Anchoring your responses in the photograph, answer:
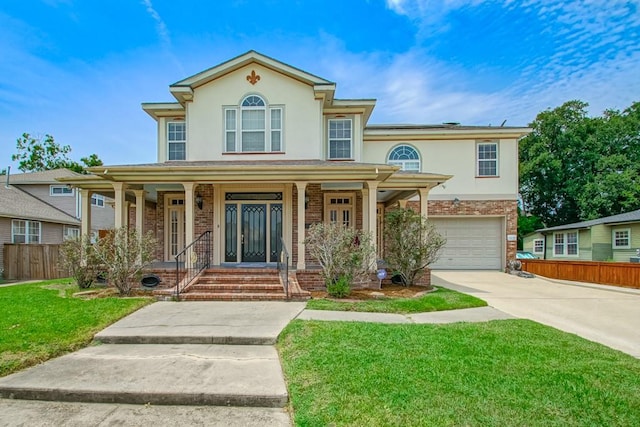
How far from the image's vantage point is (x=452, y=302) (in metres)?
8.62

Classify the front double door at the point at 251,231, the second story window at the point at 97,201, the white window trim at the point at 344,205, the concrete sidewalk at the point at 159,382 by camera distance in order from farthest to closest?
the second story window at the point at 97,201 → the white window trim at the point at 344,205 → the front double door at the point at 251,231 → the concrete sidewalk at the point at 159,382

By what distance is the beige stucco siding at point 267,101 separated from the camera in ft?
41.0

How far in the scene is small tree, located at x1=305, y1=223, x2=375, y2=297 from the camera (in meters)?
9.04

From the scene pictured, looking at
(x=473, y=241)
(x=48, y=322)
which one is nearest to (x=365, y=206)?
(x=473, y=241)

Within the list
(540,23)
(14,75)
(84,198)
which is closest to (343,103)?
(540,23)

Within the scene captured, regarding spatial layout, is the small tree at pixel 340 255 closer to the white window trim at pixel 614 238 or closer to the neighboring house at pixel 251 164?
the neighboring house at pixel 251 164

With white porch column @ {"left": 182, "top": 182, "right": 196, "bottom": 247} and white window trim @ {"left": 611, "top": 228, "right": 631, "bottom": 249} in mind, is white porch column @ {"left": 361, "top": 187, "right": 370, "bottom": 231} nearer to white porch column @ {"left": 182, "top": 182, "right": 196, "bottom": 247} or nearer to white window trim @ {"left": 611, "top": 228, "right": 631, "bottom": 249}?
white porch column @ {"left": 182, "top": 182, "right": 196, "bottom": 247}

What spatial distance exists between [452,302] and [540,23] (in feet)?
33.5

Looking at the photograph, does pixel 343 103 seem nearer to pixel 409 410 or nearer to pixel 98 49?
pixel 98 49

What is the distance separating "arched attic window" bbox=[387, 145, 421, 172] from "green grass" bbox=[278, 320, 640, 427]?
37.4 ft

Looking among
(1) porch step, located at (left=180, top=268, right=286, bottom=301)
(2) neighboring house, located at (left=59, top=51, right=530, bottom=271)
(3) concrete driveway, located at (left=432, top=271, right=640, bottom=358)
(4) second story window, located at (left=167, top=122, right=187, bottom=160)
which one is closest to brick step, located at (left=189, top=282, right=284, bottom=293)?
(1) porch step, located at (left=180, top=268, right=286, bottom=301)

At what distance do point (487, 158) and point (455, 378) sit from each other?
1452cm

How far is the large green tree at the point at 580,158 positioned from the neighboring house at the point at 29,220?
34098mm

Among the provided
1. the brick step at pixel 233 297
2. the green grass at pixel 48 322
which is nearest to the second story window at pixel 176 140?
the green grass at pixel 48 322
